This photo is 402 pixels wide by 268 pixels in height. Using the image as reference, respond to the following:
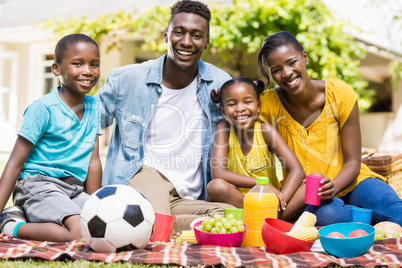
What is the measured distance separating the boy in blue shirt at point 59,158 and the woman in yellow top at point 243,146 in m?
0.96


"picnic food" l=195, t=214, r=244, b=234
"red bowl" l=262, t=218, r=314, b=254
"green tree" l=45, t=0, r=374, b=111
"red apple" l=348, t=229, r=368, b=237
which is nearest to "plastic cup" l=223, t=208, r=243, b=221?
"picnic food" l=195, t=214, r=244, b=234

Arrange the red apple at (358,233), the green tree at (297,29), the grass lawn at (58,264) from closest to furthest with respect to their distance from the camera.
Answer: the grass lawn at (58,264) → the red apple at (358,233) → the green tree at (297,29)

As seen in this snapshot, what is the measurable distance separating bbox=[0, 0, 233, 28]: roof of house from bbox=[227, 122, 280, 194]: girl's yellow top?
7919 millimetres

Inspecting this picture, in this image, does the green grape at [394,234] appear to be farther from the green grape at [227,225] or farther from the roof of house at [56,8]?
the roof of house at [56,8]

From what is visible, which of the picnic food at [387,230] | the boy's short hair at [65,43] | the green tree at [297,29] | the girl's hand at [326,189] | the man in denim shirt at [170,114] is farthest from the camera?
the green tree at [297,29]

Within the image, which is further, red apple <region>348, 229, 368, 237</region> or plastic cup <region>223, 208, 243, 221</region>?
plastic cup <region>223, 208, 243, 221</region>

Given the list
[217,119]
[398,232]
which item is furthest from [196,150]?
[398,232]

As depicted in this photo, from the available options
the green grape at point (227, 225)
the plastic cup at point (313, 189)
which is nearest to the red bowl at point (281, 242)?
the green grape at point (227, 225)

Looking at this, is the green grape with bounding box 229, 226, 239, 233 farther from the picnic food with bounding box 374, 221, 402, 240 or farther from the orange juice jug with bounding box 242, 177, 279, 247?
the picnic food with bounding box 374, 221, 402, 240

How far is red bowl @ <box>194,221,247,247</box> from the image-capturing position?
247 cm

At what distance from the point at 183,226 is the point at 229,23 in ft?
20.1

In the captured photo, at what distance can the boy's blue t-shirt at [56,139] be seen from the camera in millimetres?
2975

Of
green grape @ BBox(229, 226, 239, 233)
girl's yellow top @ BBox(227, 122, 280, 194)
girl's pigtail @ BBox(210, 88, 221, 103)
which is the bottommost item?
green grape @ BBox(229, 226, 239, 233)

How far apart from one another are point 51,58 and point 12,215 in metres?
10.0
